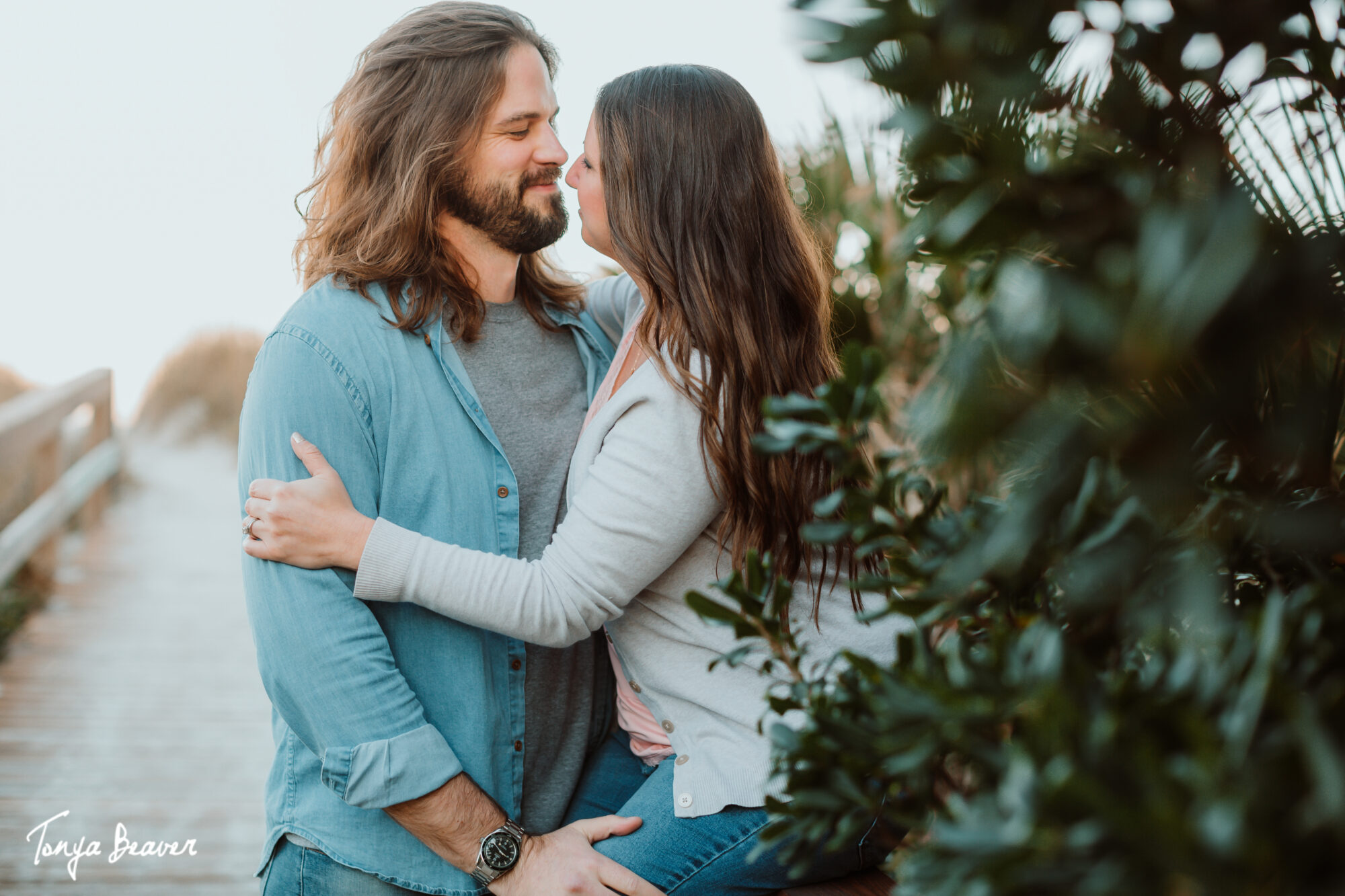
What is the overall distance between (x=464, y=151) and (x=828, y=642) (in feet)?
3.65

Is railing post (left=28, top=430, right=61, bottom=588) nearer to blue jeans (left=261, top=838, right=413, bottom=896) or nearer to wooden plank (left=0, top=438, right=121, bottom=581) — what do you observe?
wooden plank (left=0, top=438, right=121, bottom=581)

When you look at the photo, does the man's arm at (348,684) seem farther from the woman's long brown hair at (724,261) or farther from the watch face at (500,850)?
the woman's long brown hair at (724,261)

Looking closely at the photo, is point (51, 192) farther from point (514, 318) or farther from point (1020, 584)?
point (1020, 584)

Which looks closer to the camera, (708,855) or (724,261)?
(708,855)

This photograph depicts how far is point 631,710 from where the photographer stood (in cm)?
166

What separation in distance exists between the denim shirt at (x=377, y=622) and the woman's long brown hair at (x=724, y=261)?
0.40 meters

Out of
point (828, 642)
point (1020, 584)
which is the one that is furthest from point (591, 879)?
point (1020, 584)

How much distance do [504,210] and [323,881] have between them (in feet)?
3.90

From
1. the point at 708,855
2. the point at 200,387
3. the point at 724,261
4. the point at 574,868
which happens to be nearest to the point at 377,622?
the point at 574,868

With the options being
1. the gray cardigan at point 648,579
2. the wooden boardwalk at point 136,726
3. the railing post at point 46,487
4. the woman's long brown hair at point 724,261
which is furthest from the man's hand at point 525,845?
the railing post at point 46,487

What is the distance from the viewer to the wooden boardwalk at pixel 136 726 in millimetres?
2922

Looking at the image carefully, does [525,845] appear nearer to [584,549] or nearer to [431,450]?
[584,549]
